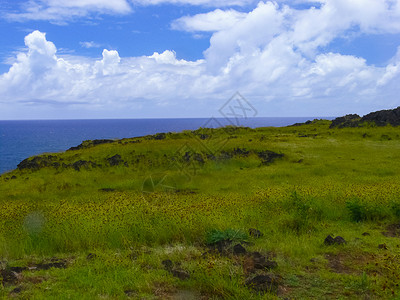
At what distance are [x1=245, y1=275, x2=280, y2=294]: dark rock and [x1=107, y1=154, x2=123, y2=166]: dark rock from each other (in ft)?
85.7

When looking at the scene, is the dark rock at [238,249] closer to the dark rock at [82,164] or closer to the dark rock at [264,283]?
the dark rock at [264,283]

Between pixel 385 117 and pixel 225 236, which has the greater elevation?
pixel 385 117

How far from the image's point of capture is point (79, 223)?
34.7 ft

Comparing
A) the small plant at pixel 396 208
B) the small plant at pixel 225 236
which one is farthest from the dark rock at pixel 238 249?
the small plant at pixel 396 208

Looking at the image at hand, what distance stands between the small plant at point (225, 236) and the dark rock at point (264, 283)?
2550 millimetres

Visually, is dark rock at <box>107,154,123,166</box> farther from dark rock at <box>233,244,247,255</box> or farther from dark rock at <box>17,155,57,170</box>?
dark rock at <box>233,244,247,255</box>

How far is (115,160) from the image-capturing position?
3183 cm

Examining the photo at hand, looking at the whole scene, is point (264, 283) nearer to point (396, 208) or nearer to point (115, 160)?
point (396, 208)

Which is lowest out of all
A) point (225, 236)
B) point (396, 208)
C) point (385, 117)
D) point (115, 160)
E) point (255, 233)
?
point (255, 233)

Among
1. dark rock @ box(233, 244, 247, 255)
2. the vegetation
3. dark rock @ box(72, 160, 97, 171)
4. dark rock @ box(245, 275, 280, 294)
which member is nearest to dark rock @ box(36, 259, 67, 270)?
the vegetation

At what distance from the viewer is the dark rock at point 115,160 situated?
3136cm

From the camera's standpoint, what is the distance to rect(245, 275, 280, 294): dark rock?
21.0 ft

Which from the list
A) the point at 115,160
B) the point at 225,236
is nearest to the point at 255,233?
the point at 225,236

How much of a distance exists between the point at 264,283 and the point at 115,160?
1064 inches
